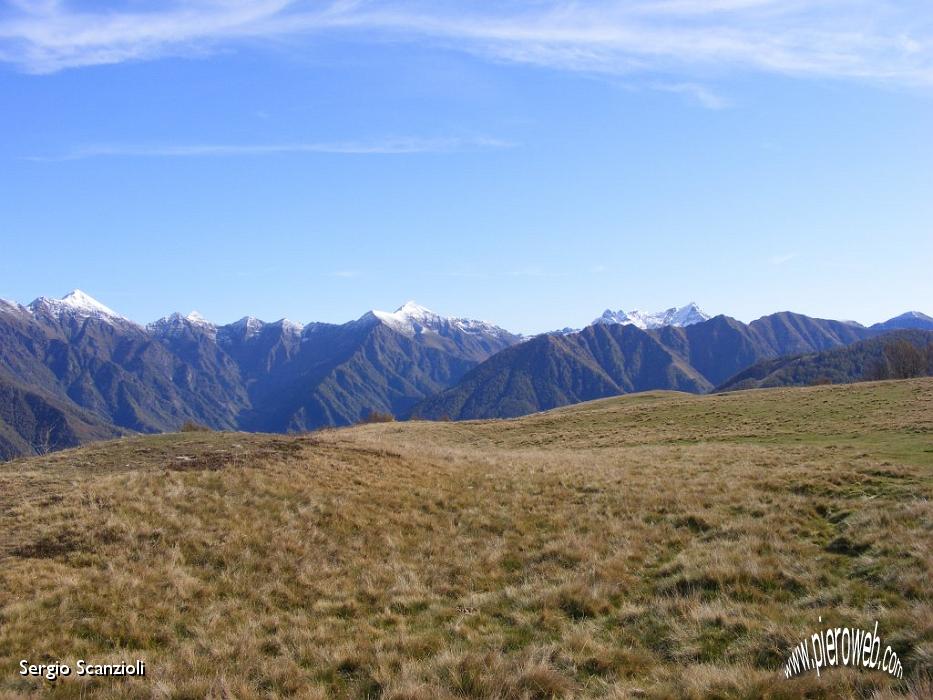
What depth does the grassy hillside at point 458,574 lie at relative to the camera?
970 cm

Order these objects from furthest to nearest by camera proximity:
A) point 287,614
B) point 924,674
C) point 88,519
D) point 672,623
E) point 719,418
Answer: point 719,418, point 88,519, point 287,614, point 672,623, point 924,674

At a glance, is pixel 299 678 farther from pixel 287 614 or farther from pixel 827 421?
pixel 827 421

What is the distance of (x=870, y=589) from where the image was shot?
11516 mm

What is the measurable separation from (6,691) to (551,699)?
9286 millimetres

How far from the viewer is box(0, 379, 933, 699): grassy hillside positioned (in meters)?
9.70

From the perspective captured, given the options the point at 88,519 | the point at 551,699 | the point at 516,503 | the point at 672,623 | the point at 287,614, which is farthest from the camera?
the point at 516,503

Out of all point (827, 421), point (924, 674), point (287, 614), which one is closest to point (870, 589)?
point (924, 674)

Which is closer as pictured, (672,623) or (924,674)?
(924,674)

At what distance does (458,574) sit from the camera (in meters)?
15.4

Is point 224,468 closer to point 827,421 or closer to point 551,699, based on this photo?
point 551,699

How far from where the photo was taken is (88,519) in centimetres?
1764

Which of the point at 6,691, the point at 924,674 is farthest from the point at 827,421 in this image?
the point at 6,691

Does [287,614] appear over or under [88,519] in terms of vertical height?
under

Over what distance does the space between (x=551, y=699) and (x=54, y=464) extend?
29577 mm
